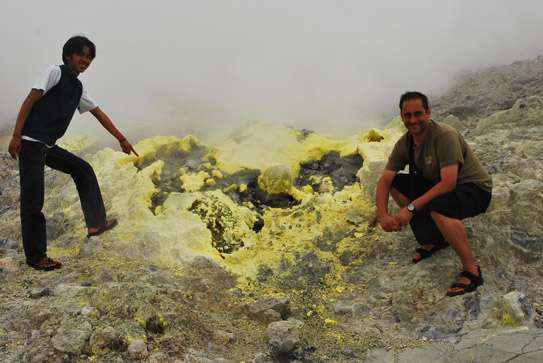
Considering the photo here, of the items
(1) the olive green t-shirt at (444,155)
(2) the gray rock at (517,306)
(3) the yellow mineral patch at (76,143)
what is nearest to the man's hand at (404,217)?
(1) the olive green t-shirt at (444,155)

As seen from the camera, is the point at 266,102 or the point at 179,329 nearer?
the point at 179,329

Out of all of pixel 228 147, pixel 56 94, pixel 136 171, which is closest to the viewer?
pixel 56 94

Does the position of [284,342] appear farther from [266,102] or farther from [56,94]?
[266,102]

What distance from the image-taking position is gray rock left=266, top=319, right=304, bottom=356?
2740mm

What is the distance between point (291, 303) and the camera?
3.28 meters

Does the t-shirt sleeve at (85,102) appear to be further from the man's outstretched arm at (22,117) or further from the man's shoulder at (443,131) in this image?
the man's shoulder at (443,131)

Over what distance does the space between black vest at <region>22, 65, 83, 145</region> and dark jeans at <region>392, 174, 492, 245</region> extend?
2.25 meters

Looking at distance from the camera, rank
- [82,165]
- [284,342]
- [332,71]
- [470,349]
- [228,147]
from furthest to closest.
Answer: [332,71] → [228,147] → [82,165] → [284,342] → [470,349]

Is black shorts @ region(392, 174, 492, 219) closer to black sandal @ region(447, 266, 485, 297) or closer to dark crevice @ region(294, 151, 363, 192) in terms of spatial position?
black sandal @ region(447, 266, 485, 297)

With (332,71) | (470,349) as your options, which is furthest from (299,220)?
(332,71)

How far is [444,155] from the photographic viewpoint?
2969mm

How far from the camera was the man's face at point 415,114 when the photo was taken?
3.02m

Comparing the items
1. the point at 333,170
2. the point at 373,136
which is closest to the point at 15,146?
the point at 333,170

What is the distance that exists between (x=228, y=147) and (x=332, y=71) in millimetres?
2780
